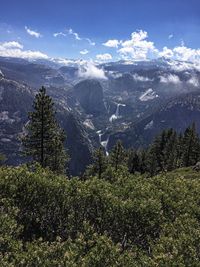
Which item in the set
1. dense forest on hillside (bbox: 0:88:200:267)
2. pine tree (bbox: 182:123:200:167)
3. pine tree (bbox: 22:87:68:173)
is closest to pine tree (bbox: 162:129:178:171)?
pine tree (bbox: 182:123:200:167)

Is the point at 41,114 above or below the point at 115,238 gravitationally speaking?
above

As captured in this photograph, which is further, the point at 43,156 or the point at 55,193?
the point at 43,156

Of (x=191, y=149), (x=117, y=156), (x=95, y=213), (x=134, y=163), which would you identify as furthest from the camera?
(x=134, y=163)

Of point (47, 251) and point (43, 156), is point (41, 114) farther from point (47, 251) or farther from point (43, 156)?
point (47, 251)

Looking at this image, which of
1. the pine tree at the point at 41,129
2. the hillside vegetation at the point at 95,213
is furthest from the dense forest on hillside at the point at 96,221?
the pine tree at the point at 41,129

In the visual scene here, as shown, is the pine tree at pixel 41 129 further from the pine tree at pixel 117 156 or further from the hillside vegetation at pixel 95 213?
the hillside vegetation at pixel 95 213

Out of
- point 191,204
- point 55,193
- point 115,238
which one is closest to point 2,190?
point 55,193

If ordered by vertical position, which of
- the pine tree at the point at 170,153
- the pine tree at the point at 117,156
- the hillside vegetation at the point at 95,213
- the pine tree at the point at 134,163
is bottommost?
the pine tree at the point at 134,163

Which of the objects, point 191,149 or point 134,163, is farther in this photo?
point 134,163

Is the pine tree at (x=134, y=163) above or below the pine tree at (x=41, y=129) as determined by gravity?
below

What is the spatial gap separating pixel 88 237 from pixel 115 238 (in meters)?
5.16

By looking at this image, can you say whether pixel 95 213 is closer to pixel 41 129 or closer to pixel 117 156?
pixel 41 129

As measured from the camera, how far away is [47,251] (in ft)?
82.8

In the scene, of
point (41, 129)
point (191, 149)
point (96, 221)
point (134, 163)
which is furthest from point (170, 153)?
point (96, 221)
